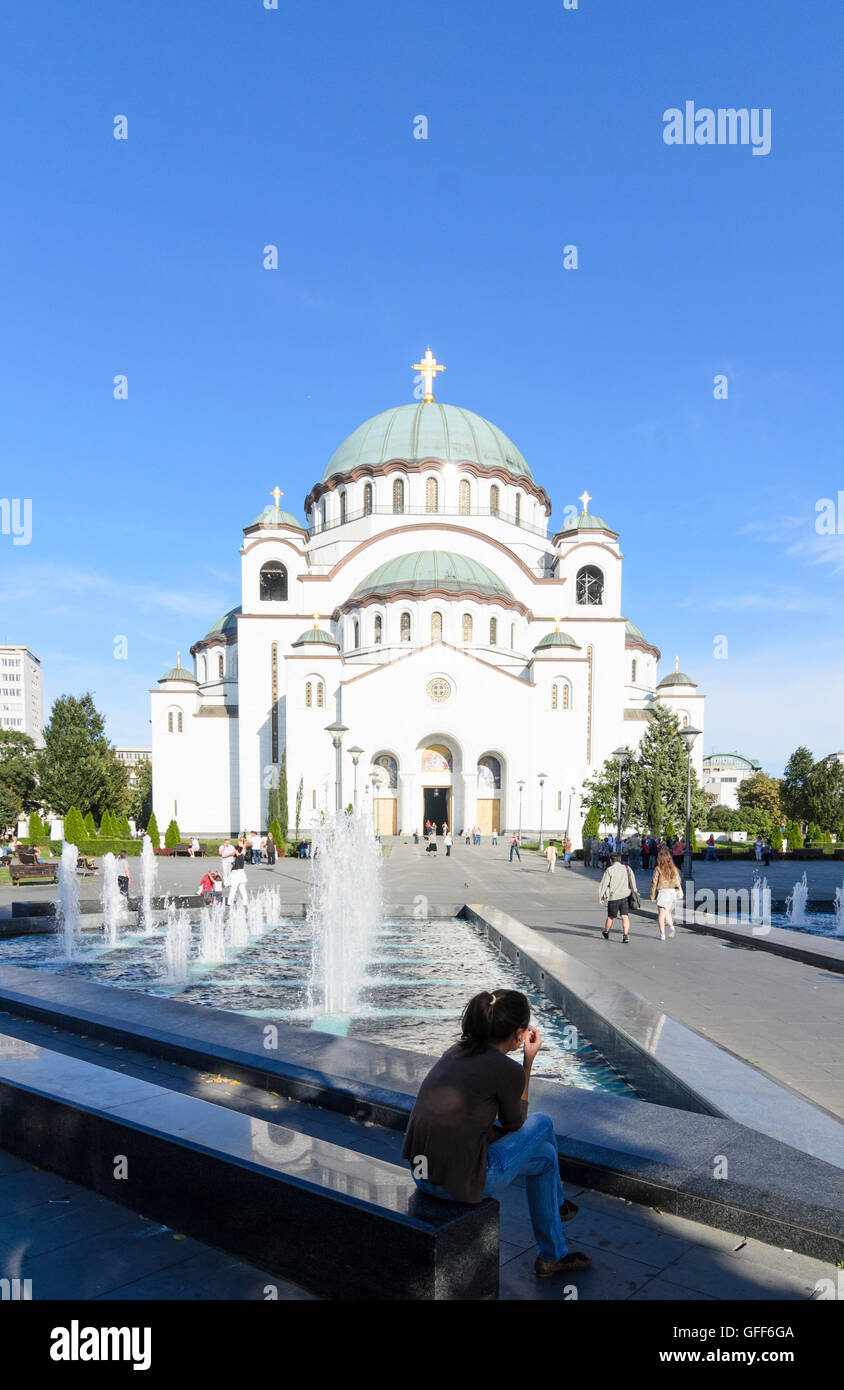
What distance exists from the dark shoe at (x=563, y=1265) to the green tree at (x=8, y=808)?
5011cm

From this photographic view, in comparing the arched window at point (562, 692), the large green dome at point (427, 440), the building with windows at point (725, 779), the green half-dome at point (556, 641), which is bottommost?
the building with windows at point (725, 779)

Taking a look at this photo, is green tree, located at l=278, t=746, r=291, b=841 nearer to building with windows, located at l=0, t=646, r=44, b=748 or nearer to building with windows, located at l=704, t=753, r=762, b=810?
building with windows, located at l=0, t=646, r=44, b=748

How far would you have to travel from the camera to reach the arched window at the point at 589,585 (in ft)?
151

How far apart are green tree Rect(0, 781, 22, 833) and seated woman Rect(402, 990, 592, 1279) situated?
50092 millimetres

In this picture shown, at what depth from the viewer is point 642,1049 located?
5.35m

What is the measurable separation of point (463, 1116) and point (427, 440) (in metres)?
46.7

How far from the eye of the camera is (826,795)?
47.2m

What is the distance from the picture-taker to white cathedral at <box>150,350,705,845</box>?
126 ft

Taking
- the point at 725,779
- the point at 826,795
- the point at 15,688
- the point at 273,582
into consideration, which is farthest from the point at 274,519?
the point at 725,779

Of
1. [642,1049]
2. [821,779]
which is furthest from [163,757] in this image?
[642,1049]

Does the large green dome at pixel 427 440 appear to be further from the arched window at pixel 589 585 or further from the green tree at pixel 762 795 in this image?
the green tree at pixel 762 795

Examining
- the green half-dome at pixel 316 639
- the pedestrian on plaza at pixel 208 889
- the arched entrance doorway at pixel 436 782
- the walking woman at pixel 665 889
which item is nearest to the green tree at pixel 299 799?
the arched entrance doorway at pixel 436 782

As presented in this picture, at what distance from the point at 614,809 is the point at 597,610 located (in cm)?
1502

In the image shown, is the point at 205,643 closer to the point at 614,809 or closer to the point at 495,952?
the point at 614,809
